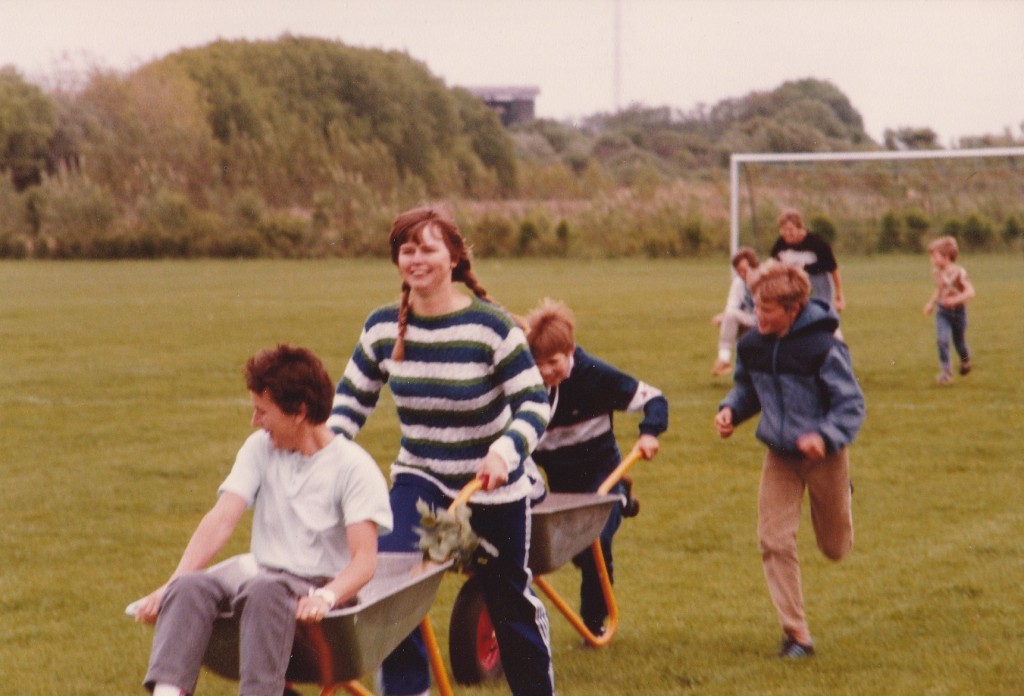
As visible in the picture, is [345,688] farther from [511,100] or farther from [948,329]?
[511,100]

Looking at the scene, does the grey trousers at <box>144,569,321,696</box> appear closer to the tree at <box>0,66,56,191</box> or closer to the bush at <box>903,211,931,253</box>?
the bush at <box>903,211,931,253</box>

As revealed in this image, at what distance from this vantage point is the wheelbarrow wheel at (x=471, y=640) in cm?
520

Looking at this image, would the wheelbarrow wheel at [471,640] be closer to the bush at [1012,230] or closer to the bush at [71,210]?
the bush at [1012,230]

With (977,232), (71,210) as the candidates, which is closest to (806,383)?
(977,232)

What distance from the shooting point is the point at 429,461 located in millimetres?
4504

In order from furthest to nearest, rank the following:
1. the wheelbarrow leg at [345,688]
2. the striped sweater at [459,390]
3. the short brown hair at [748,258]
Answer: the short brown hair at [748,258]
the striped sweater at [459,390]
the wheelbarrow leg at [345,688]

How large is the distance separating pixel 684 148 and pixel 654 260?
860 inches

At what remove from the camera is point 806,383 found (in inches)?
218

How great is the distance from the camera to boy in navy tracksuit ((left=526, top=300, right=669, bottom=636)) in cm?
535

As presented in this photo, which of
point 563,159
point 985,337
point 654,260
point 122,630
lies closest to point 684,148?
point 563,159

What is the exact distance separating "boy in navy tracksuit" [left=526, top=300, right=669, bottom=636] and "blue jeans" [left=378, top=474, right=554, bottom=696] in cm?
92

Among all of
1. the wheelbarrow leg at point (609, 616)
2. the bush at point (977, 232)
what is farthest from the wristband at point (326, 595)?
the bush at point (977, 232)

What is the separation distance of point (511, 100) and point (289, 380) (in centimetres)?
9323

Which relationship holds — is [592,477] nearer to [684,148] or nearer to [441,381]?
[441,381]
